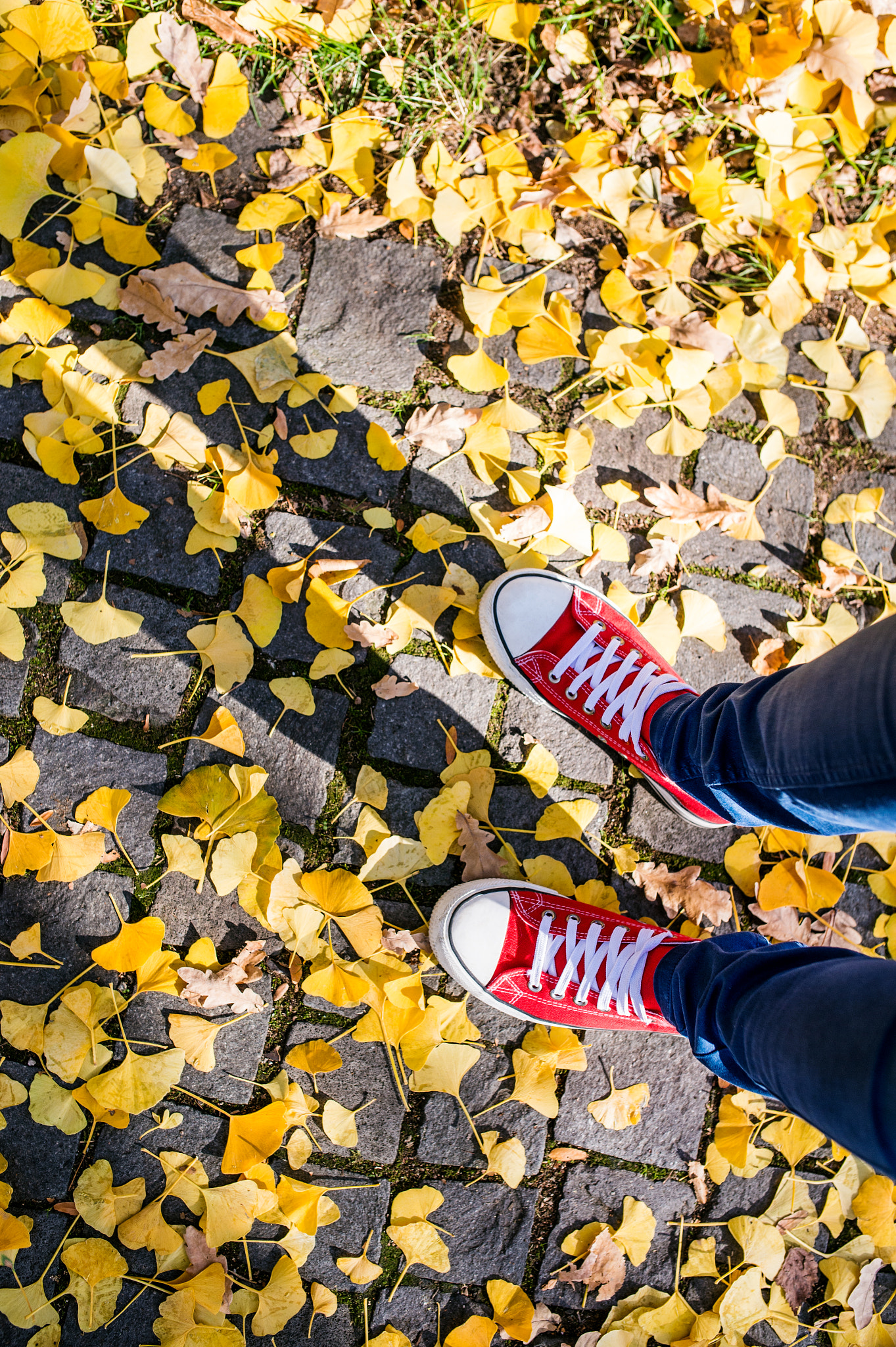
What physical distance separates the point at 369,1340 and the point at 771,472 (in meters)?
2.25

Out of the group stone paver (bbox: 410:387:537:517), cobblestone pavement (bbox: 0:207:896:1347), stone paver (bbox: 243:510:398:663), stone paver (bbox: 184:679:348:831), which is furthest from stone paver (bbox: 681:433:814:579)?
stone paver (bbox: 184:679:348:831)

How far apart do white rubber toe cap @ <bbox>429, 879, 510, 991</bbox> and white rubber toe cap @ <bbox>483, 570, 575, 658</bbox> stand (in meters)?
0.57

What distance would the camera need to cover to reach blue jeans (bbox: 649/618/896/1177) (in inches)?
40.9

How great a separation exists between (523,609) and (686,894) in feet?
2.60

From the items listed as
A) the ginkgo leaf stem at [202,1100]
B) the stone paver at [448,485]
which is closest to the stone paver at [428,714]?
the stone paver at [448,485]

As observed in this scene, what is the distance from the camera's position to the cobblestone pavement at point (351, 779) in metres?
1.69

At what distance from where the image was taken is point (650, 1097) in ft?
5.91

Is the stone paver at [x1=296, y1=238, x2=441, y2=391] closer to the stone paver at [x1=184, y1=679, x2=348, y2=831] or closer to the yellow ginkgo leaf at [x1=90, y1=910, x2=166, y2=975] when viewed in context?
the stone paver at [x1=184, y1=679, x2=348, y2=831]

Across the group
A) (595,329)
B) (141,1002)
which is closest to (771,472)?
(595,329)

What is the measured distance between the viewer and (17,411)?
1.79 m

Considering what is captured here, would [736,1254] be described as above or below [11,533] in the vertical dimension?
below

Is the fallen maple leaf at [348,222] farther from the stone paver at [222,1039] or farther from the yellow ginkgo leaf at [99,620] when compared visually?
the stone paver at [222,1039]

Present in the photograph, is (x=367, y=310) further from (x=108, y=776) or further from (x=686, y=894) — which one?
(x=686, y=894)

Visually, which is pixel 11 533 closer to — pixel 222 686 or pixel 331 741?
pixel 222 686
